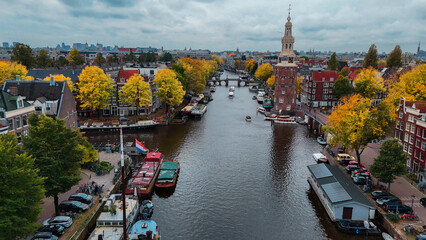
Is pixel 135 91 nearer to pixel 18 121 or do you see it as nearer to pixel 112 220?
pixel 18 121

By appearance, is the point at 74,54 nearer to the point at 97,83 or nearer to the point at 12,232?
the point at 97,83

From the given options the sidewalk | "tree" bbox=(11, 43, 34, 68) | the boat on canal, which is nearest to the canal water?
the boat on canal

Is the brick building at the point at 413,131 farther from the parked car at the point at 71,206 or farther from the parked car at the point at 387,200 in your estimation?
the parked car at the point at 71,206

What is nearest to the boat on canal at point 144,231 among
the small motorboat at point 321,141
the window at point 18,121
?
the window at point 18,121

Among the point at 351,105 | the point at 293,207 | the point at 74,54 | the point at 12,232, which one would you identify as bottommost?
the point at 293,207

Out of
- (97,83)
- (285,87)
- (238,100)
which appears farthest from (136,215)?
(238,100)
